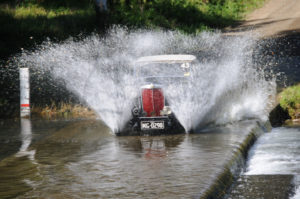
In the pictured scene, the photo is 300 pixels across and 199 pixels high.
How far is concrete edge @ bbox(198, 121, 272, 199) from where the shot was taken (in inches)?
246

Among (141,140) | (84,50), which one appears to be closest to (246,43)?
(84,50)

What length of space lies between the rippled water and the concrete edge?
128 mm

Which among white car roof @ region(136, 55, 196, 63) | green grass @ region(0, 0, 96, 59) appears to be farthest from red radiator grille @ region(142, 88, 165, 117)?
green grass @ region(0, 0, 96, 59)

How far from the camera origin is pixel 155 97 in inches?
416

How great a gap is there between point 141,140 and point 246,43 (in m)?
→ 14.6

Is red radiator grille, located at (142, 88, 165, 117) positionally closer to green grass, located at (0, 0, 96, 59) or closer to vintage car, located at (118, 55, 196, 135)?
vintage car, located at (118, 55, 196, 135)

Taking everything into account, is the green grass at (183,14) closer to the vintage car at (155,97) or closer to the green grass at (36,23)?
the green grass at (36,23)

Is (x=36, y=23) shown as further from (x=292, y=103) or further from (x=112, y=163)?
(x=112, y=163)

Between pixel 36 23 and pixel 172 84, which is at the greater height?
pixel 36 23

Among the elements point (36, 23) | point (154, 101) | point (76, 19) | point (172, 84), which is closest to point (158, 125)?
point (154, 101)

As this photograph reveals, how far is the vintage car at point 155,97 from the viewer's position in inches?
399

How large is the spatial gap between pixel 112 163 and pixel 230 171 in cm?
161

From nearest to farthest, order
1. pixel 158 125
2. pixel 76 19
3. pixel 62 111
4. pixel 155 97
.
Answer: pixel 158 125, pixel 155 97, pixel 62 111, pixel 76 19

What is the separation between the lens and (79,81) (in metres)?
14.7
